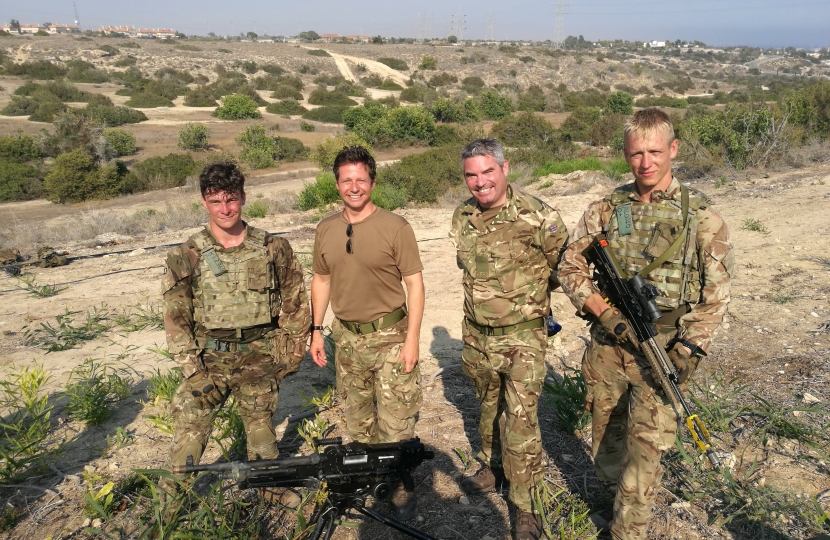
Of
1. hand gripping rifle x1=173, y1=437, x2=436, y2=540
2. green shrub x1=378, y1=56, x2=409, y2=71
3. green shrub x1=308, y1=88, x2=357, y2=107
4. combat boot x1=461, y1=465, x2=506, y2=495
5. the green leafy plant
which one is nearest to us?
hand gripping rifle x1=173, y1=437, x2=436, y2=540

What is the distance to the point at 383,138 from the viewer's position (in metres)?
21.0

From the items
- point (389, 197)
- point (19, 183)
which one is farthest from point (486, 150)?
point (19, 183)

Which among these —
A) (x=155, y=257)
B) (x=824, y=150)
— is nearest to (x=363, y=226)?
(x=155, y=257)

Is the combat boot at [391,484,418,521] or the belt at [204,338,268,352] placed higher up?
the belt at [204,338,268,352]

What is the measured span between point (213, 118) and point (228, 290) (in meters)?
26.9

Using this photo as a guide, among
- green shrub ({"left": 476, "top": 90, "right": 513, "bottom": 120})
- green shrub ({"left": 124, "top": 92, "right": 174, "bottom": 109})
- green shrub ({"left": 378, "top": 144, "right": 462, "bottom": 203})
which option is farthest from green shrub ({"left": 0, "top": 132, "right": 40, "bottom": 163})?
green shrub ({"left": 476, "top": 90, "right": 513, "bottom": 120})

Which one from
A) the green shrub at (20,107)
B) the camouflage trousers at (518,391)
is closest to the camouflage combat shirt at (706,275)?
the camouflage trousers at (518,391)

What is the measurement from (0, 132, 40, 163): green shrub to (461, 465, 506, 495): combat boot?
719 inches

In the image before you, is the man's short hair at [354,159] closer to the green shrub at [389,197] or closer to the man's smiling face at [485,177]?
the man's smiling face at [485,177]

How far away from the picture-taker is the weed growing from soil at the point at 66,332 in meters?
4.89

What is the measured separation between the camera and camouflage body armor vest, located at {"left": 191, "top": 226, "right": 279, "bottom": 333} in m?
2.42

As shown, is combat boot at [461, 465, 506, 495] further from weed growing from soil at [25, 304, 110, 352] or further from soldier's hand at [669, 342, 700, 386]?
weed growing from soil at [25, 304, 110, 352]

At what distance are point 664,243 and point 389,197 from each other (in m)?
8.90

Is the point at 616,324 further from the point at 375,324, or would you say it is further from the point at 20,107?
the point at 20,107
